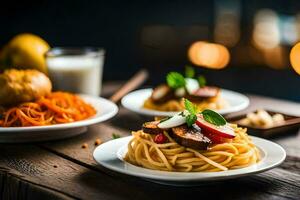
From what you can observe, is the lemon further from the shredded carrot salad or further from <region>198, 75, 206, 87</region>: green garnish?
<region>198, 75, 206, 87</region>: green garnish

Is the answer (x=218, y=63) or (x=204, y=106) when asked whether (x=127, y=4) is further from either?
(x=204, y=106)

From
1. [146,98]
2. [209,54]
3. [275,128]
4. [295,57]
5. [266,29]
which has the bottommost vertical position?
A: [209,54]

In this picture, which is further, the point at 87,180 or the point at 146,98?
the point at 146,98

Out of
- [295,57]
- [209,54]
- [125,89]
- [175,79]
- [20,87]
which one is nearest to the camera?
[20,87]

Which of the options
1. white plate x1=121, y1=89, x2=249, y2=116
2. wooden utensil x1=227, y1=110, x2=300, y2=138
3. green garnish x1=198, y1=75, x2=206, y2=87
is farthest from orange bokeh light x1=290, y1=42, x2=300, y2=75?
wooden utensil x1=227, y1=110, x2=300, y2=138

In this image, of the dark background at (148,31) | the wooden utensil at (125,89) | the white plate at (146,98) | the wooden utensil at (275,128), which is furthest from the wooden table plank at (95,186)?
the dark background at (148,31)

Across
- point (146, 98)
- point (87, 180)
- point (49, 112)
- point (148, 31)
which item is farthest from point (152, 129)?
point (148, 31)

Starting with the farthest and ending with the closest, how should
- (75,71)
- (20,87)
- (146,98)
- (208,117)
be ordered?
(75,71), (146,98), (20,87), (208,117)

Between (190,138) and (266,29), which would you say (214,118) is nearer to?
(190,138)
